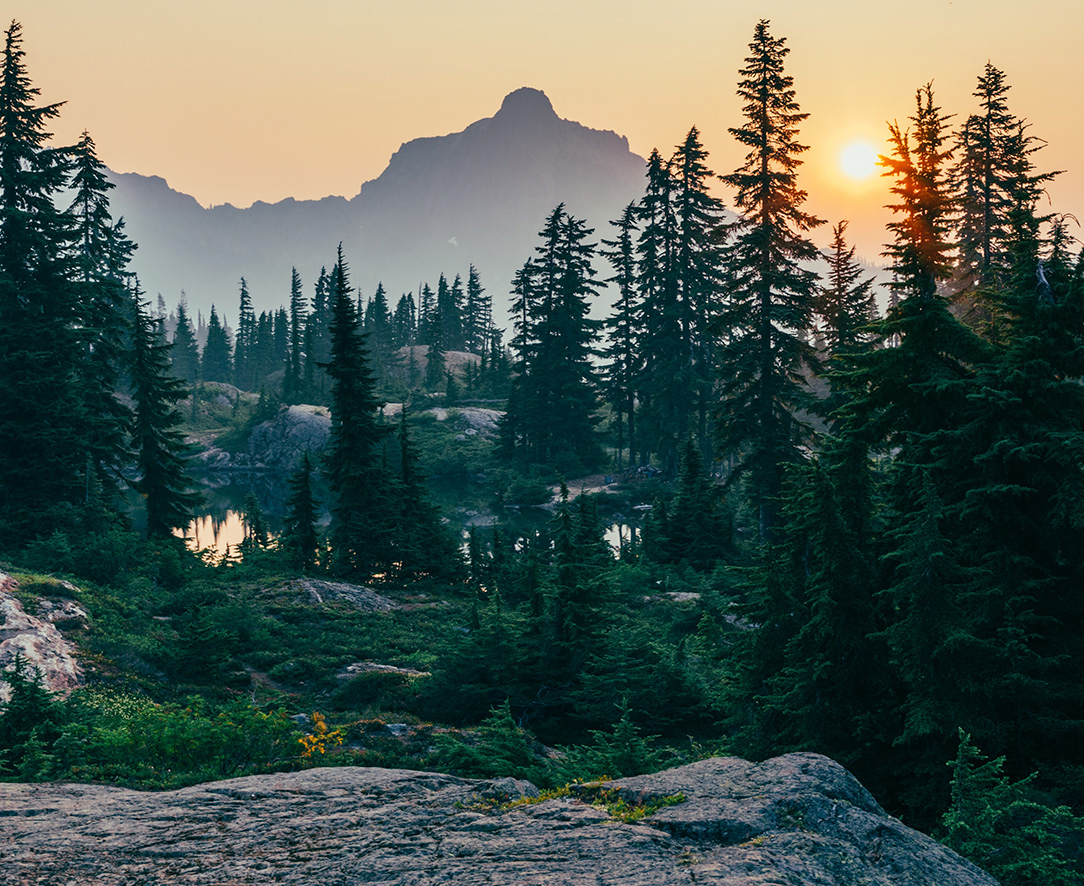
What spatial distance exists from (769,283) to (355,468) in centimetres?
1736

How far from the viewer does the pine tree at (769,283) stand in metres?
26.6

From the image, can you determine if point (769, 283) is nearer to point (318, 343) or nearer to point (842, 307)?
point (842, 307)

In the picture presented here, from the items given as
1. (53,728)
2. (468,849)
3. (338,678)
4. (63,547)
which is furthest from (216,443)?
(468,849)

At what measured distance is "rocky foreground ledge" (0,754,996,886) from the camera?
14.1ft

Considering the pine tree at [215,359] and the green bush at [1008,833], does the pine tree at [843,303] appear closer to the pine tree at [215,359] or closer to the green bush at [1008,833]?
the green bush at [1008,833]

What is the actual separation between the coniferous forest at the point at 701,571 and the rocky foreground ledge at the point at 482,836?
1.67m

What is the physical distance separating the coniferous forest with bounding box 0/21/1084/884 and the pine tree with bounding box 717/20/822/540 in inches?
4.8

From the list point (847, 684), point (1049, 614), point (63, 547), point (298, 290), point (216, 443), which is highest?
point (298, 290)

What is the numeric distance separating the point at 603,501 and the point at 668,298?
1504cm

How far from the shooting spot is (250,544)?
31.5 m

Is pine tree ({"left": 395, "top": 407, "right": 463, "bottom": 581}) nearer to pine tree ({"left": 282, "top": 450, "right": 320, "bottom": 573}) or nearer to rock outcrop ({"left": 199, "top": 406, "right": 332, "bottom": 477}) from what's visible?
pine tree ({"left": 282, "top": 450, "right": 320, "bottom": 573})

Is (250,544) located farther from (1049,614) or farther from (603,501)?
(1049,614)

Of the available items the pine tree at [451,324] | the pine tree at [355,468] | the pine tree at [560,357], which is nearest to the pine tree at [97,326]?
the pine tree at [355,468]

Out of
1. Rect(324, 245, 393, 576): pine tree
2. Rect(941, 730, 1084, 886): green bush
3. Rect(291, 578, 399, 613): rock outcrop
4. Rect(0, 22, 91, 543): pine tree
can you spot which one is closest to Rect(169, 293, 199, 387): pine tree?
Rect(0, 22, 91, 543): pine tree
